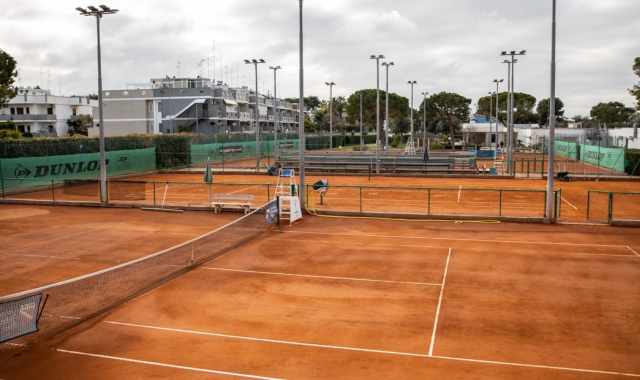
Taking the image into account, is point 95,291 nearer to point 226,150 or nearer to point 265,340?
point 265,340

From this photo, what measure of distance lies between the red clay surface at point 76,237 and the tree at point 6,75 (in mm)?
29300

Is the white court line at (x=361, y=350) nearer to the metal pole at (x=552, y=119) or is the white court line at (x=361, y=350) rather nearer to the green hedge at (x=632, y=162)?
the metal pole at (x=552, y=119)

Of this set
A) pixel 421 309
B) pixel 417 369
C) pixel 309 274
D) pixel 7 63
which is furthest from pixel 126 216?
pixel 7 63

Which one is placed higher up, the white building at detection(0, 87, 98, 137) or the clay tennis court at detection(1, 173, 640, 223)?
the white building at detection(0, 87, 98, 137)

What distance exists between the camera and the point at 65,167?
43.5 meters

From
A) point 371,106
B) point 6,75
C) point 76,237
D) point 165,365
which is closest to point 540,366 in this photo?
point 165,365

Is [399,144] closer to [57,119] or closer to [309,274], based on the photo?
[57,119]

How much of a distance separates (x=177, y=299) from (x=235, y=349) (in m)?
3.86

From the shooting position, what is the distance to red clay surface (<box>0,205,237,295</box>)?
18094 millimetres

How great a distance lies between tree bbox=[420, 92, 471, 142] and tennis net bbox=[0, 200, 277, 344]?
10782 centimetres

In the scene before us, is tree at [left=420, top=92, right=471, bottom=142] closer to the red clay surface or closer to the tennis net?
the red clay surface

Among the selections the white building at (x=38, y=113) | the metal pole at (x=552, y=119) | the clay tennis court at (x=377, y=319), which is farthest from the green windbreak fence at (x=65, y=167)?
the white building at (x=38, y=113)

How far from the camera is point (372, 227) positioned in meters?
25.7

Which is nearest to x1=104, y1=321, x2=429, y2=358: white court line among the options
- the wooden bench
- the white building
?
the wooden bench
